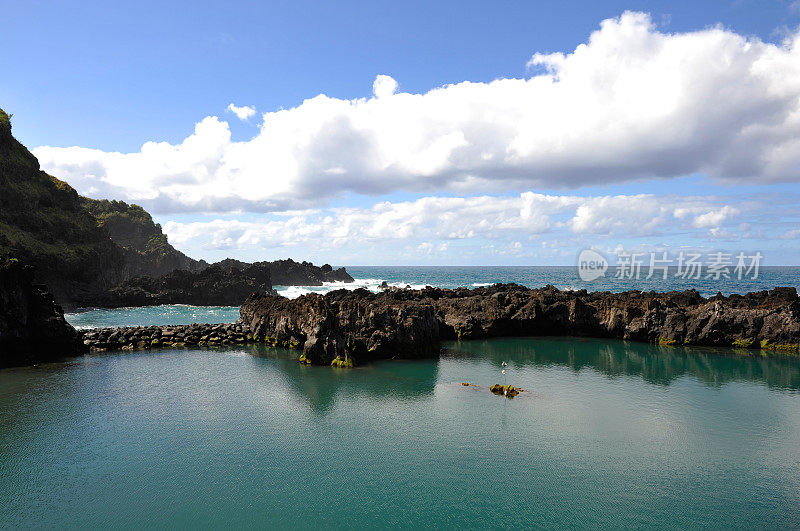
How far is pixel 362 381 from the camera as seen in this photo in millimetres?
34906

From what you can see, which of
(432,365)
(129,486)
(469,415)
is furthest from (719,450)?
(129,486)

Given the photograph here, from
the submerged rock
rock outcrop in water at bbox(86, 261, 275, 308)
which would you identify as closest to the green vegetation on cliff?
rock outcrop in water at bbox(86, 261, 275, 308)

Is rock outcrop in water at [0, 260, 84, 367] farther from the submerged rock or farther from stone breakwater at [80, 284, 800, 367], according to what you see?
the submerged rock

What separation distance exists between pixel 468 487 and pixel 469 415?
28.8 ft

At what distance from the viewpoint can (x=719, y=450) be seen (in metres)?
22.3

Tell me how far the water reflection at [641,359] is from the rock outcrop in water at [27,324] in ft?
130

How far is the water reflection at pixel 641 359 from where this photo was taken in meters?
37.7

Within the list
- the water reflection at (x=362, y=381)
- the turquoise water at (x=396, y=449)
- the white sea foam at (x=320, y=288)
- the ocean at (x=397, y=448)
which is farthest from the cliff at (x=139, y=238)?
the water reflection at (x=362, y=381)

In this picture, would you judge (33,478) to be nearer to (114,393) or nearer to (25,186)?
(114,393)

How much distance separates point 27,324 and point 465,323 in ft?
153

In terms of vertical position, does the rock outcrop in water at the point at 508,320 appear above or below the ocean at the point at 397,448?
above

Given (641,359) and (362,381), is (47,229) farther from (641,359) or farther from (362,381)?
(641,359)

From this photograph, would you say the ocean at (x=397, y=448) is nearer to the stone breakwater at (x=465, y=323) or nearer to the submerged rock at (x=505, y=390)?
the submerged rock at (x=505, y=390)

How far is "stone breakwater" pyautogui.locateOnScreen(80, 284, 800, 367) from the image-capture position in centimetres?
4303
